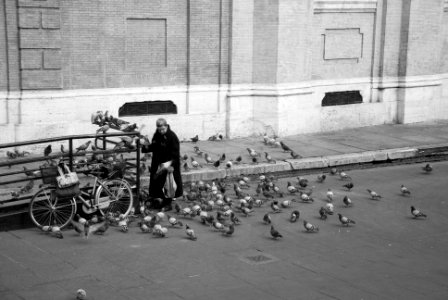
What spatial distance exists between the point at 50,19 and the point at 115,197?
5.50 m

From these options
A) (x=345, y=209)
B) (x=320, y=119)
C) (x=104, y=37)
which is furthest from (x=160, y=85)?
(x=345, y=209)

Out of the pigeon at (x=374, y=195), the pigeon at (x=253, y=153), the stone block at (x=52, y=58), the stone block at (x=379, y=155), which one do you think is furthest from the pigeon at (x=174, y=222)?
the stone block at (x=379, y=155)

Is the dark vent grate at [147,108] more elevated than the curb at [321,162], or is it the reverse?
the dark vent grate at [147,108]

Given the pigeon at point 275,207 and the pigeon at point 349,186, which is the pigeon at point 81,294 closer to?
the pigeon at point 275,207

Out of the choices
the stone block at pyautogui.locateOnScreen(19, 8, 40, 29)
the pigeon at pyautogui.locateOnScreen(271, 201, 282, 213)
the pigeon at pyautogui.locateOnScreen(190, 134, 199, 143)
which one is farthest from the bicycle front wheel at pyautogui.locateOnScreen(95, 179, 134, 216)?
the pigeon at pyautogui.locateOnScreen(190, 134, 199, 143)

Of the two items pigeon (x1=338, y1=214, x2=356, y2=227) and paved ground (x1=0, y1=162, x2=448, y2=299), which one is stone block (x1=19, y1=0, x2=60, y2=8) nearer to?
paved ground (x1=0, y1=162, x2=448, y2=299)

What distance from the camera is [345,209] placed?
42.5ft

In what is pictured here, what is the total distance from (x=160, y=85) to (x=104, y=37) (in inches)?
67.8

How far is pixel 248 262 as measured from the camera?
998cm

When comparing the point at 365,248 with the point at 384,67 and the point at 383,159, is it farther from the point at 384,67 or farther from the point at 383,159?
the point at 384,67

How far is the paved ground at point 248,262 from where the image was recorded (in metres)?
8.89

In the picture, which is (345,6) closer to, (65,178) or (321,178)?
(321,178)

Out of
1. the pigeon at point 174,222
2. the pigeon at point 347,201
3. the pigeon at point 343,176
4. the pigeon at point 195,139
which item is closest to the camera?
the pigeon at point 174,222

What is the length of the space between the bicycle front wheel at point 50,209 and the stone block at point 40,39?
Result: 5378mm
